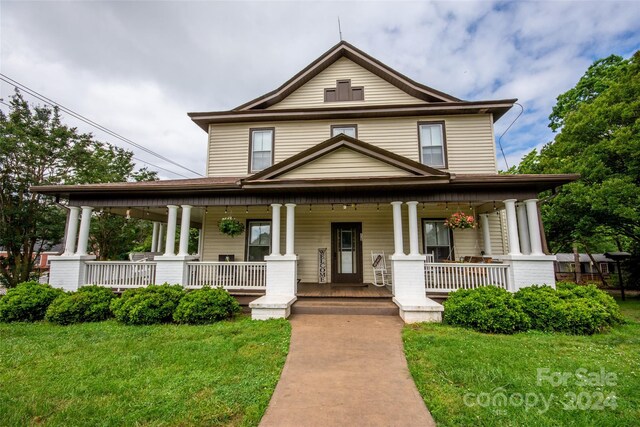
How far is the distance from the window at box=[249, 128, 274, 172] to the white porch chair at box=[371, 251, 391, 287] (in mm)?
5179

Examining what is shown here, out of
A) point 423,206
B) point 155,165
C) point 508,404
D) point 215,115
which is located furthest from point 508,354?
point 155,165

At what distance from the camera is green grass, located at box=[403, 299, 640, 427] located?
108 inches

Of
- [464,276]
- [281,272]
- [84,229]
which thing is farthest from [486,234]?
[84,229]

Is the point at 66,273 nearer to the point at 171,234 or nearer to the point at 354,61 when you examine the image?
the point at 171,234

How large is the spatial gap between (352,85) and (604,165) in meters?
10.2

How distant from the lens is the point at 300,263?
9523mm

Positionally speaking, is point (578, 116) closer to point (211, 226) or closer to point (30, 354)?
point (211, 226)

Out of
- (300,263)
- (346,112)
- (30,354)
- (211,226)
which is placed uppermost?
(346,112)

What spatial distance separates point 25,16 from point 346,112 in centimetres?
1128

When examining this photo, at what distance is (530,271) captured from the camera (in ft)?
22.6

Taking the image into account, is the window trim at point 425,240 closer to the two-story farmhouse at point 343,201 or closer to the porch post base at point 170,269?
the two-story farmhouse at point 343,201

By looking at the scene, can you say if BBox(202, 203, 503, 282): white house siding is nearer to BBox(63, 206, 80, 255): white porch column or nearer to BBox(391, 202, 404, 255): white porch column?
BBox(391, 202, 404, 255): white porch column

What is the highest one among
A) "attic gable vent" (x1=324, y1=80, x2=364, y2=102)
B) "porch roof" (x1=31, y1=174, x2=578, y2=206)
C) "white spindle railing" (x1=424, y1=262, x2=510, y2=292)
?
"attic gable vent" (x1=324, y1=80, x2=364, y2=102)

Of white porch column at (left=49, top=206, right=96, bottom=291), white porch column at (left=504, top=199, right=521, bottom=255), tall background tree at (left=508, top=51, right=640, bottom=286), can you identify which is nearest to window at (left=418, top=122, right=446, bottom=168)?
white porch column at (left=504, top=199, right=521, bottom=255)
